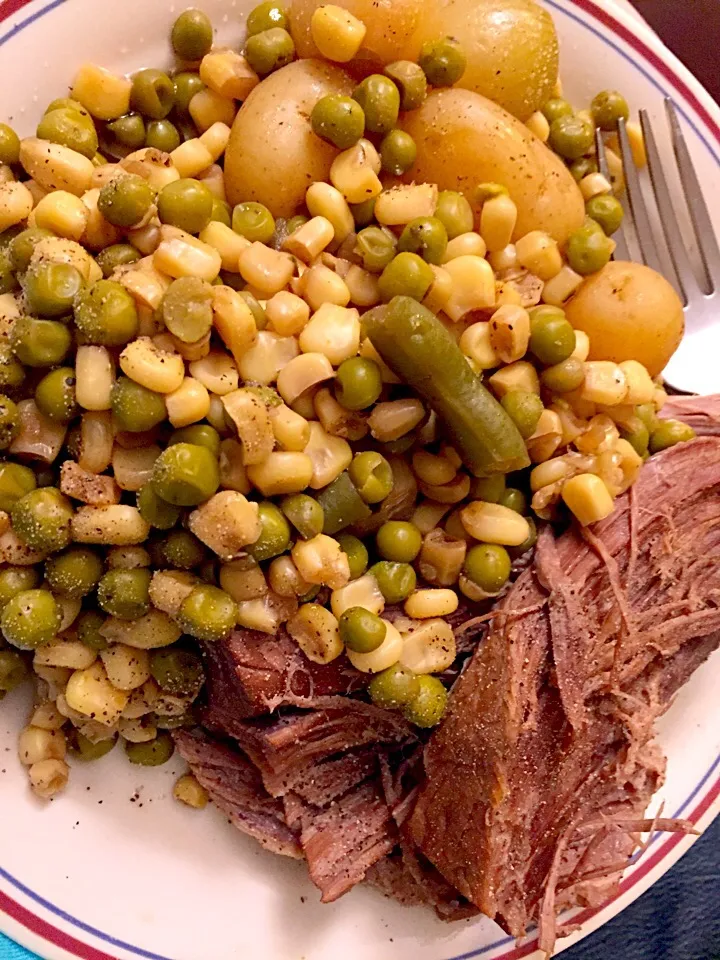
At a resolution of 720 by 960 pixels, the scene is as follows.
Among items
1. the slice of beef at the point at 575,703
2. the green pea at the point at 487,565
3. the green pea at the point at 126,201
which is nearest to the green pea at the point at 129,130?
the green pea at the point at 126,201

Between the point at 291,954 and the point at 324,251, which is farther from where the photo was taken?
the point at 291,954

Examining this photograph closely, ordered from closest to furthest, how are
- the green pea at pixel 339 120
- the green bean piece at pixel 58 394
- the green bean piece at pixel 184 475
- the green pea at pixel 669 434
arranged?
the green bean piece at pixel 184 475, the green bean piece at pixel 58 394, the green pea at pixel 339 120, the green pea at pixel 669 434

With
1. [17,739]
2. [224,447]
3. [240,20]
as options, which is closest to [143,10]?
[240,20]

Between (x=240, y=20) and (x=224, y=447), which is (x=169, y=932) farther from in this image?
(x=240, y=20)

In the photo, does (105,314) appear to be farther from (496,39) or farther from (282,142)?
(496,39)

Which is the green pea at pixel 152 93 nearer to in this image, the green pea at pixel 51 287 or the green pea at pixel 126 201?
the green pea at pixel 126 201

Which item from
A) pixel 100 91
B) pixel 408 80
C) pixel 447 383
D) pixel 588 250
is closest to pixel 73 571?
pixel 447 383
